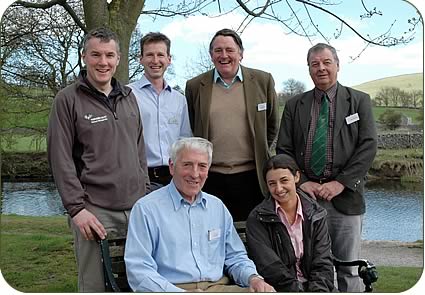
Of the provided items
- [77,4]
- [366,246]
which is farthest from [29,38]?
[366,246]

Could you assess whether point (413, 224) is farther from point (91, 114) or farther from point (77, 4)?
point (91, 114)

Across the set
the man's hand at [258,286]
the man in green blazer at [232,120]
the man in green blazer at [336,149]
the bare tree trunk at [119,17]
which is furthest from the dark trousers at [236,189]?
the bare tree trunk at [119,17]

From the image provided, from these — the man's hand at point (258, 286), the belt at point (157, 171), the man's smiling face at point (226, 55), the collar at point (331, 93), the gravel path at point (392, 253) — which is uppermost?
the man's smiling face at point (226, 55)

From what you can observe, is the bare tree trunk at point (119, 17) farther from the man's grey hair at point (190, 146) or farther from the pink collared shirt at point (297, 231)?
the pink collared shirt at point (297, 231)

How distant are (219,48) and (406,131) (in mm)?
7288

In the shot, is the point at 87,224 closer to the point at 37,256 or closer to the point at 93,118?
the point at 93,118

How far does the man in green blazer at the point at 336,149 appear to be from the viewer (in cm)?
365

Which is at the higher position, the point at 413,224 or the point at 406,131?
the point at 406,131

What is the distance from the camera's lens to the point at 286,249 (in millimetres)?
3299

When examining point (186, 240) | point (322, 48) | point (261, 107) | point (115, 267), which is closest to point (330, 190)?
point (261, 107)

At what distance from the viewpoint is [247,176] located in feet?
12.9

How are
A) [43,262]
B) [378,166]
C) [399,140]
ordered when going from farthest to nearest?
[378,166]
[399,140]
[43,262]

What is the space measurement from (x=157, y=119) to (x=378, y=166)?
1065cm

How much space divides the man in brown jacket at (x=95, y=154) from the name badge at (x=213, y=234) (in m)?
0.50
